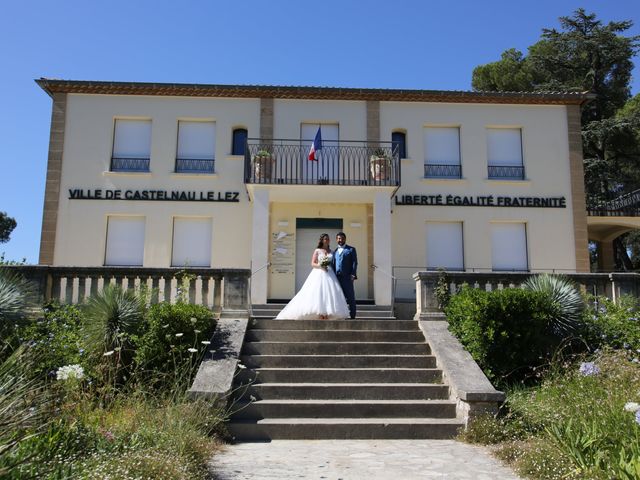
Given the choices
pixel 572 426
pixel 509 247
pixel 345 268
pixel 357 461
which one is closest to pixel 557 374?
pixel 572 426

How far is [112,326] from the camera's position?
26.6 ft

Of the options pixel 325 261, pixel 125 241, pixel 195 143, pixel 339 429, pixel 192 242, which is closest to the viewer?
pixel 339 429

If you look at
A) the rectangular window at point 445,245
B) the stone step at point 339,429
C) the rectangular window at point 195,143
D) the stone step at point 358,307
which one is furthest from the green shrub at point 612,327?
the rectangular window at point 195,143

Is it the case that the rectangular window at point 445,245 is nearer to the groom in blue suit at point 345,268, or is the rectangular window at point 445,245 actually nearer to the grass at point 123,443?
the groom in blue suit at point 345,268

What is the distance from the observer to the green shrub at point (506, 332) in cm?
835

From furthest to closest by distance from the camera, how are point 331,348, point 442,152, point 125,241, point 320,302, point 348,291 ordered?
1. point 442,152
2. point 125,241
3. point 348,291
4. point 320,302
5. point 331,348

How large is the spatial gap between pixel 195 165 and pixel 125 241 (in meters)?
2.95

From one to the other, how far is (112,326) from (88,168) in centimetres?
944

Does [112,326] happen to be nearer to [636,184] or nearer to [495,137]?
[495,137]

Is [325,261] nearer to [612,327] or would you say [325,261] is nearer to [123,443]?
[612,327]

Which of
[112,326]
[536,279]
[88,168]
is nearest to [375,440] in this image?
[112,326]

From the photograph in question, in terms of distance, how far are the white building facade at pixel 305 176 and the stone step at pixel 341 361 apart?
670 cm

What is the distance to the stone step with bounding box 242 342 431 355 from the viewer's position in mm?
9047

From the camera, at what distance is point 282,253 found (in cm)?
1602
